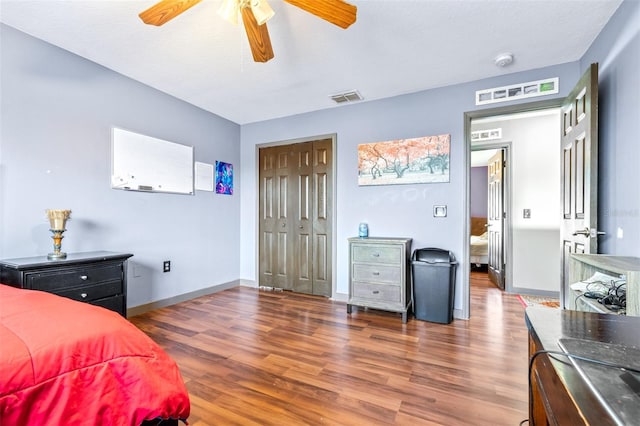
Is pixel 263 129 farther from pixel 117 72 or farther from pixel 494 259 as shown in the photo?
pixel 494 259

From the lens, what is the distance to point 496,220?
4.68 metres

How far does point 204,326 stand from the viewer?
2.76 m

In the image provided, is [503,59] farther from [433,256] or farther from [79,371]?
[79,371]

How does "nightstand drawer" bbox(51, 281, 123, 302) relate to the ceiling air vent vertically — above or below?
Answer: below

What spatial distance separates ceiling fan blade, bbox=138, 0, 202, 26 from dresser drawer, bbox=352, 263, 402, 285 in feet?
8.65

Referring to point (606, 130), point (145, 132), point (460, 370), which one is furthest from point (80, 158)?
point (606, 130)

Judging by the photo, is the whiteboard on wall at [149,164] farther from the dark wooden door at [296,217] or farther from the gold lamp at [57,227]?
the dark wooden door at [296,217]

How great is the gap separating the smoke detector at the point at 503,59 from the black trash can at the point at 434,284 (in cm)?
187

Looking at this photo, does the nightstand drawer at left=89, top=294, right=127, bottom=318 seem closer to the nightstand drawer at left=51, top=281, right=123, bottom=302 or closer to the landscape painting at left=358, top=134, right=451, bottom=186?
the nightstand drawer at left=51, top=281, right=123, bottom=302

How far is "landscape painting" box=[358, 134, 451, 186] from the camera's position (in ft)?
10.3

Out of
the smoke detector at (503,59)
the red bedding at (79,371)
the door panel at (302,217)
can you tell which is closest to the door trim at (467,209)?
the smoke detector at (503,59)

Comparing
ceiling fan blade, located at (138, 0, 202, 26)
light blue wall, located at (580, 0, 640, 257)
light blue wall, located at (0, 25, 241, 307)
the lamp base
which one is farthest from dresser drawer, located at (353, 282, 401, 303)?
ceiling fan blade, located at (138, 0, 202, 26)

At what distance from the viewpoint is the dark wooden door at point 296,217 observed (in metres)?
3.86

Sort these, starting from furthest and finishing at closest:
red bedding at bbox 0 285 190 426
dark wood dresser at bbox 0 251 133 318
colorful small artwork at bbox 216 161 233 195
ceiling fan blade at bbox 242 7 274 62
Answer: colorful small artwork at bbox 216 161 233 195
dark wood dresser at bbox 0 251 133 318
ceiling fan blade at bbox 242 7 274 62
red bedding at bbox 0 285 190 426
